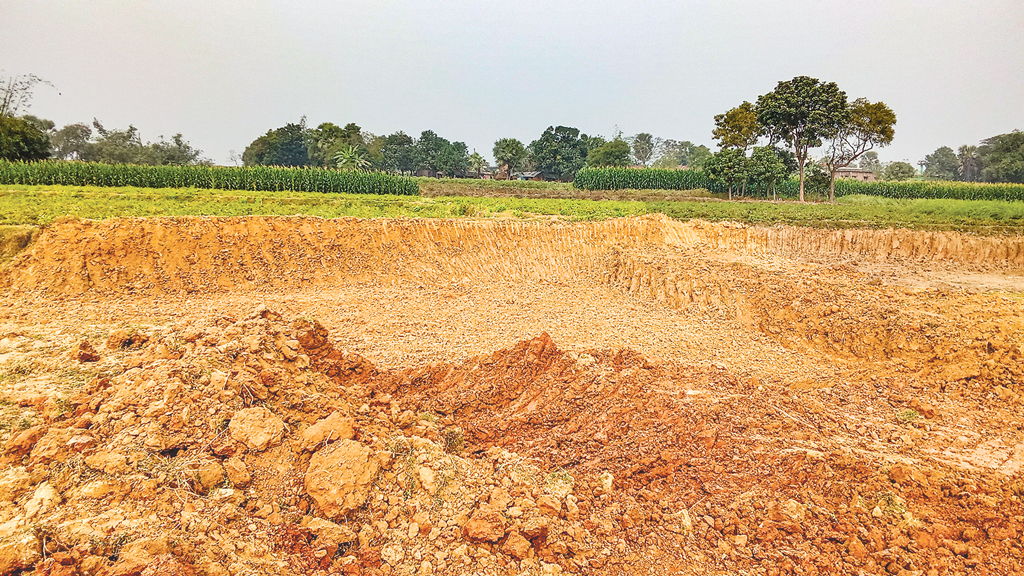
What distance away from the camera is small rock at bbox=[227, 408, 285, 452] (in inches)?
156

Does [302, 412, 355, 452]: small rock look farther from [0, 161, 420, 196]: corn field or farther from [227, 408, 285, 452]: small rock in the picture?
[0, 161, 420, 196]: corn field

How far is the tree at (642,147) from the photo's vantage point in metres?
103

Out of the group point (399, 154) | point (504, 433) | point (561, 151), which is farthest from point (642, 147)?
point (504, 433)

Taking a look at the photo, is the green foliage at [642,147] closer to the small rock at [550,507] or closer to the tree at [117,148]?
the tree at [117,148]

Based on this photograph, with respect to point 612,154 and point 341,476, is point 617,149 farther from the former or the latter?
point 341,476

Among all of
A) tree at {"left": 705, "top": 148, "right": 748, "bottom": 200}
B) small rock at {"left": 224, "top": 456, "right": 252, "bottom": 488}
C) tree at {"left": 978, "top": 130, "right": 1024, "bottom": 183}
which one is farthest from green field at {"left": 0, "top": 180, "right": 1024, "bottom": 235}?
tree at {"left": 978, "top": 130, "right": 1024, "bottom": 183}

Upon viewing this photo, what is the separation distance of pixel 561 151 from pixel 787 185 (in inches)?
1377

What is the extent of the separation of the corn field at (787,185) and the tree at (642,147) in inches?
2249

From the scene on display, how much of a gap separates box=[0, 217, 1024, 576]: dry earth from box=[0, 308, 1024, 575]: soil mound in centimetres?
2

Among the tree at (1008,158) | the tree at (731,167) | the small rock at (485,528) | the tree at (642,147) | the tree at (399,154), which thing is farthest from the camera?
the tree at (642,147)

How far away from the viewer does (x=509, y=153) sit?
74.6 m

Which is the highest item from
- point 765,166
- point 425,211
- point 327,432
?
point 765,166

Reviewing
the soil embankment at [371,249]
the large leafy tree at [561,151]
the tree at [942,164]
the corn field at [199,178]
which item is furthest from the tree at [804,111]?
the tree at [942,164]

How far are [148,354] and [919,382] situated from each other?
393 inches
